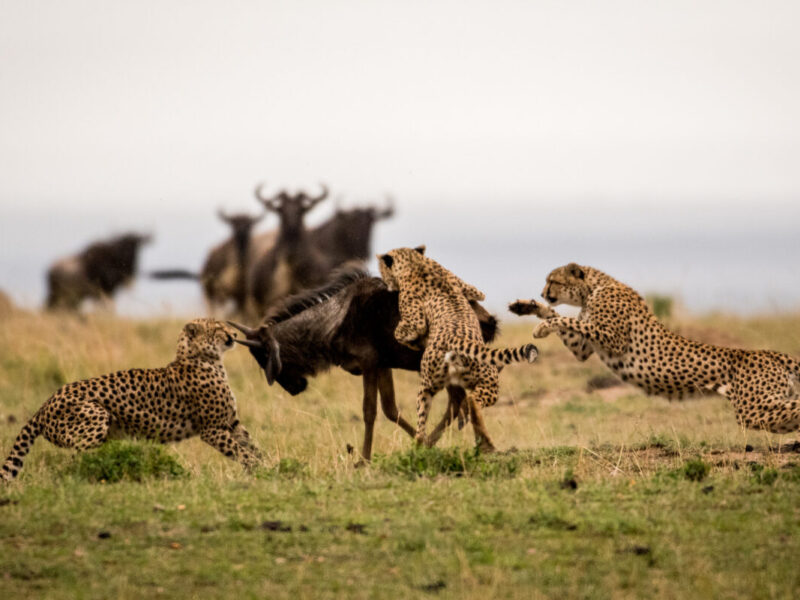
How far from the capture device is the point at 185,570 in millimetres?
5500

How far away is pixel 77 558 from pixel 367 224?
61.1ft

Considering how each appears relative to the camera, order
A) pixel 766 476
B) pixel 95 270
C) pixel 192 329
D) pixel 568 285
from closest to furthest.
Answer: pixel 766 476 → pixel 192 329 → pixel 568 285 → pixel 95 270

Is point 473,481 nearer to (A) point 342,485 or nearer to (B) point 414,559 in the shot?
(A) point 342,485

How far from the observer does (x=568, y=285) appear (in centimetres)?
903

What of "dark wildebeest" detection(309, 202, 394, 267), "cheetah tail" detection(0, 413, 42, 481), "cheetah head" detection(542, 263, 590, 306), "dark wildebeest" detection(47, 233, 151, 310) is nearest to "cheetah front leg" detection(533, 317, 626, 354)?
"cheetah head" detection(542, 263, 590, 306)

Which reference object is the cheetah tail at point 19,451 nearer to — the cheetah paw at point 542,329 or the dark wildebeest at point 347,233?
the cheetah paw at point 542,329

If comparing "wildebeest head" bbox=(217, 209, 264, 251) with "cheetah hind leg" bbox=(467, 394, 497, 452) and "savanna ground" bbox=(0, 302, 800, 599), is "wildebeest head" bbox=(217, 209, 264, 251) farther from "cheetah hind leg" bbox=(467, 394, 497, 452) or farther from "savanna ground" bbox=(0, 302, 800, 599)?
"cheetah hind leg" bbox=(467, 394, 497, 452)

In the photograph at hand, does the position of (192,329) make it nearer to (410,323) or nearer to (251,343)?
(251,343)

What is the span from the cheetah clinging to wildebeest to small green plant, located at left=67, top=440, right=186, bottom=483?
9.08ft

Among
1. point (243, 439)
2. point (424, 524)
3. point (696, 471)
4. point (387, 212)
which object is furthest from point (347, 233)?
point (424, 524)

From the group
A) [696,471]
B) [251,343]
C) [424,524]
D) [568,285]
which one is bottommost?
[424,524]

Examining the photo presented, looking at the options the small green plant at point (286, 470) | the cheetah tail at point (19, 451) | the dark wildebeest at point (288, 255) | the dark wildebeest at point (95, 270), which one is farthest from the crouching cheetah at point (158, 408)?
the dark wildebeest at point (95, 270)

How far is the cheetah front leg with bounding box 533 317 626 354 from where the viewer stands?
8578 millimetres

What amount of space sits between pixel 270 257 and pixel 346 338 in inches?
524
